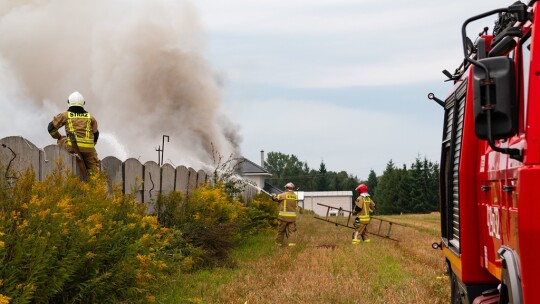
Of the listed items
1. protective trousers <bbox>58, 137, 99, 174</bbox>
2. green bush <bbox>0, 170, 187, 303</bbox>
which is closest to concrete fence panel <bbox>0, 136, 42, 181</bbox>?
green bush <bbox>0, 170, 187, 303</bbox>

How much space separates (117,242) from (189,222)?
615cm

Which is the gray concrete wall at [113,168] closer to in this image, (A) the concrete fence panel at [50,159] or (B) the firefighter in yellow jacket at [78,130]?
(B) the firefighter in yellow jacket at [78,130]

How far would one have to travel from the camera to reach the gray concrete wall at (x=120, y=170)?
28.1 feet

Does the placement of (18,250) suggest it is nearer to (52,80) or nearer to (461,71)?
(461,71)

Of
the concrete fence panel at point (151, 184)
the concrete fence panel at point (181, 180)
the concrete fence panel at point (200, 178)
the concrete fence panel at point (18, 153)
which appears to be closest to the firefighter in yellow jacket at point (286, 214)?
the concrete fence panel at point (200, 178)

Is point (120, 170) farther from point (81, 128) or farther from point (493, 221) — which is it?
point (493, 221)

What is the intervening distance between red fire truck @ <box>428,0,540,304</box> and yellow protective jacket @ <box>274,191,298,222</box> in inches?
518

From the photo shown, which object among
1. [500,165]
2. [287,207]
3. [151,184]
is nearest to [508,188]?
[500,165]

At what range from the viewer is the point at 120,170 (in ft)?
41.5

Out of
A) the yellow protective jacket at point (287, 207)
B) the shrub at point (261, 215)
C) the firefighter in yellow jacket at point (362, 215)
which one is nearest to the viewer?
the yellow protective jacket at point (287, 207)

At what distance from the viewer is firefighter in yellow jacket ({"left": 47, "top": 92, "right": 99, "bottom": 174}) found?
38.0ft

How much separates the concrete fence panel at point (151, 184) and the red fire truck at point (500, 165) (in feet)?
23.3

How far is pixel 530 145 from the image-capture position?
4223 mm

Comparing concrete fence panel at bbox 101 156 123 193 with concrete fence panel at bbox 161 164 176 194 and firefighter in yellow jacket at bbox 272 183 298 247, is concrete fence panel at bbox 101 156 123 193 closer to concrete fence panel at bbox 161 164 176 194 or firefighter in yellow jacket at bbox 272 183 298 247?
concrete fence panel at bbox 161 164 176 194
